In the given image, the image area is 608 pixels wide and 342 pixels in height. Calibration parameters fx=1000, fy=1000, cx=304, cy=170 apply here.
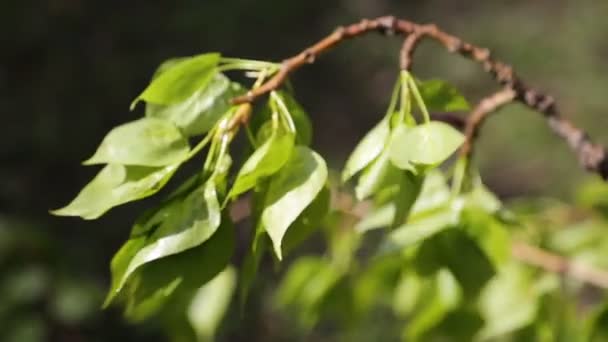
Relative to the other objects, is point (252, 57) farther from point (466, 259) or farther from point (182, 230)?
point (182, 230)

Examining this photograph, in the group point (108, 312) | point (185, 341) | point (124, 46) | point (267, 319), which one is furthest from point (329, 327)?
point (185, 341)

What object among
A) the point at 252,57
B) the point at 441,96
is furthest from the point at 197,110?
the point at 252,57

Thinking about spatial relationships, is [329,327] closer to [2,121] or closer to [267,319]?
[267,319]

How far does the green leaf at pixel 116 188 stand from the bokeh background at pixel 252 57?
141 cm

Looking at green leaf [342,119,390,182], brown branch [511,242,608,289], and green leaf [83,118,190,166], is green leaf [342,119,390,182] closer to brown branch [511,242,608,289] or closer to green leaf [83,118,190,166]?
→ green leaf [83,118,190,166]

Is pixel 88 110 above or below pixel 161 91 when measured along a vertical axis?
below

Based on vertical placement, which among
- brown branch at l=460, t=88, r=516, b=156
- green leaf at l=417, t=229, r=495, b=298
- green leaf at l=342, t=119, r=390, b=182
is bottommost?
green leaf at l=417, t=229, r=495, b=298

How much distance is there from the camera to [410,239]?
1.86 ft

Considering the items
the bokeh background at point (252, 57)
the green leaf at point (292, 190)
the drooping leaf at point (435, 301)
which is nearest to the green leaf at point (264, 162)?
the green leaf at point (292, 190)

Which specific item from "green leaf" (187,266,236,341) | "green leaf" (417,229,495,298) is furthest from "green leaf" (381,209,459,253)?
"green leaf" (187,266,236,341)

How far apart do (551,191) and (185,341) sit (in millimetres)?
1537

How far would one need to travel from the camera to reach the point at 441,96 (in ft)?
1.62

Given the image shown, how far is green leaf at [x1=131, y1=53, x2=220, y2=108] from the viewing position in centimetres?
45

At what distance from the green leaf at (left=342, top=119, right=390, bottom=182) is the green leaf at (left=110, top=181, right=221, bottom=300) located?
0.23ft
